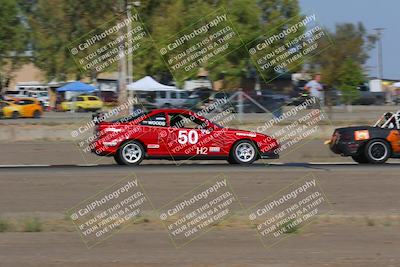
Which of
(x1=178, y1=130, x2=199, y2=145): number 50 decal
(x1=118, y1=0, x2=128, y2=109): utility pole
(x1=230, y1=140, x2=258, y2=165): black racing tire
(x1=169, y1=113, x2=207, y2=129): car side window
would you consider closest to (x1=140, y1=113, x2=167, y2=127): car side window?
(x1=169, y1=113, x2=207, y2=129): car side window

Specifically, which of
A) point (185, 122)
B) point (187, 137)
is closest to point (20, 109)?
point (185, 122)

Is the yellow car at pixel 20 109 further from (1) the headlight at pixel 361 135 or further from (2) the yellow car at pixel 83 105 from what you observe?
(1) the headlight at pixel 361 135

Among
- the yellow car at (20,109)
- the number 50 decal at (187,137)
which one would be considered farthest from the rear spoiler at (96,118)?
the yellow car at (20,109)

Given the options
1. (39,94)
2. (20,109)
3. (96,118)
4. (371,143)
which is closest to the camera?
(371,143)

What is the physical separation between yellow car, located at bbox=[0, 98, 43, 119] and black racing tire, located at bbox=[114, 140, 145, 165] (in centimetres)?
2065

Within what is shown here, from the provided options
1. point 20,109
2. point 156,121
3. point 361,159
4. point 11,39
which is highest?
point 11,39

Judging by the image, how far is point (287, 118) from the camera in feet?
88.6

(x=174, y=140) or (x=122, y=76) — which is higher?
(x=122, y=76)

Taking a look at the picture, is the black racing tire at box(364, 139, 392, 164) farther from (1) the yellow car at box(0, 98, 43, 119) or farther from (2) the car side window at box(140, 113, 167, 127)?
(1) the yellow car at box(0, 98, 43, 119)

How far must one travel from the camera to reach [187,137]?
18.1m

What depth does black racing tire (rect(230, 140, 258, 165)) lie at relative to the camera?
18.3 metres

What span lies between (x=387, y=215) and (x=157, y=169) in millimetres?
6933

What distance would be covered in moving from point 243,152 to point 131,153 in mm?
2657

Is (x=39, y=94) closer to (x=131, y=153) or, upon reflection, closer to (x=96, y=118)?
(x=96, y=118)
